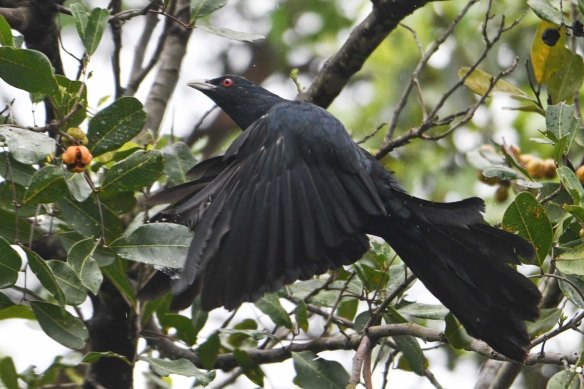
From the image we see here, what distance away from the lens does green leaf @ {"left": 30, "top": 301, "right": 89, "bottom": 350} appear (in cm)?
330

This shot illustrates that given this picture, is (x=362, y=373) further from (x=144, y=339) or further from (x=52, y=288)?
(x=144, y=339)

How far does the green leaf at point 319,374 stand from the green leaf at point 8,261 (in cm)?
111

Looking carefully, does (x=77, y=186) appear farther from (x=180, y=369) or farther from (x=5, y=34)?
(x=180, y=369)

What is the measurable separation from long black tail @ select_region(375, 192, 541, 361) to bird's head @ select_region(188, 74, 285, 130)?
1.21 metres

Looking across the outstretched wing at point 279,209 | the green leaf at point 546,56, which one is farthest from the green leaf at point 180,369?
the green leaf at point 546,56

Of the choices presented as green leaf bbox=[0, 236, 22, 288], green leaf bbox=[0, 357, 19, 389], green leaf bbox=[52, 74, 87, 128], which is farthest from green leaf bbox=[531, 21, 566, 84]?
green leaf bbox=[0, 357, 19, 389]

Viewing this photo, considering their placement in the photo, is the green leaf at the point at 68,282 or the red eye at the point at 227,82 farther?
the red eye at the point at 227,82

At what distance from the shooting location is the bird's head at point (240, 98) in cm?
485

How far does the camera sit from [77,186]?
316cm

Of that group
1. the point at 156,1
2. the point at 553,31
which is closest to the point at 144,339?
the point at 156,1

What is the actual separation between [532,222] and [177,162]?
4.85ft

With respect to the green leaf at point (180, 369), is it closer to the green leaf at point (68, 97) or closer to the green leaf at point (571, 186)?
the green leaf at point (68, 97)

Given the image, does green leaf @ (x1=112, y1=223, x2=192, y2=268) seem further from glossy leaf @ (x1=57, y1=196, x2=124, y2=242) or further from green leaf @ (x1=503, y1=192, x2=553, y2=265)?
green leaf @ (x1=503, y1=192, x2=553, y2=265)

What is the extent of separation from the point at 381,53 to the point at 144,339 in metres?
4.56
